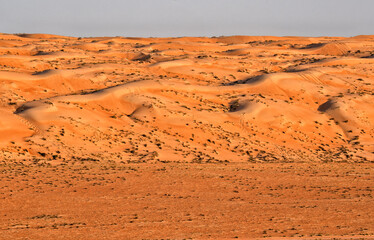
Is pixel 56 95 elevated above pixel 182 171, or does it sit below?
above

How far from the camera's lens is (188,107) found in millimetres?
40188

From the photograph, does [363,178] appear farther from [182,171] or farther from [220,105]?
[220,105]

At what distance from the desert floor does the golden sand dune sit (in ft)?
0.35

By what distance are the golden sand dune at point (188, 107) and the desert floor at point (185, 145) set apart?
0.35 ft

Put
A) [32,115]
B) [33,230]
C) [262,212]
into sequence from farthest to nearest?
[32,115], [262,212], [33,230]

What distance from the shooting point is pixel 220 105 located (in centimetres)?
4153

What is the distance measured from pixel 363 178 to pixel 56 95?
2069cm

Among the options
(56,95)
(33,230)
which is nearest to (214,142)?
(56,95)

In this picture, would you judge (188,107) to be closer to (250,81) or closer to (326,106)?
(250,81)

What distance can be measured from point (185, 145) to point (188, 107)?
544cm

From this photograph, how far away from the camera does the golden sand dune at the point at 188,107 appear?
34.3 meters

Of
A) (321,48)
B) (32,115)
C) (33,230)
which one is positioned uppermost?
(321,48)

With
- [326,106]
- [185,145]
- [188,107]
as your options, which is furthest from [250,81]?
[185,145]

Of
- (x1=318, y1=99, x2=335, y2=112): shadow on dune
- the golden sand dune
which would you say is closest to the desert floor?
the golden sand dune
